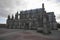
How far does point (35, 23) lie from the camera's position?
4325 centimetres

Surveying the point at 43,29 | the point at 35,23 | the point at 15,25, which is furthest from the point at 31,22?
the point at 43,29

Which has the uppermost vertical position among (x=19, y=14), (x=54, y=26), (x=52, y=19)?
(x=19, y=14)

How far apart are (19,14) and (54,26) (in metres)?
28.0

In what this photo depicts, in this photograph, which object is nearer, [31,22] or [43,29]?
[43,29]

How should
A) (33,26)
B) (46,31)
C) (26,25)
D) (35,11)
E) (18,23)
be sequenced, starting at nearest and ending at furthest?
1. (46,31)
2. (33,26)
3. (26,25)
4. (18,23)
5. (35,11)

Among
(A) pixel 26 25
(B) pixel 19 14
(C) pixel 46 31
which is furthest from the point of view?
(B) pixel 19 14

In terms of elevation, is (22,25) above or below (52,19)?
below

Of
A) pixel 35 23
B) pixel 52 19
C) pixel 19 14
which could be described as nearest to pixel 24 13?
pixel 19 14

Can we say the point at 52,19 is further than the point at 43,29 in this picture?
Yes

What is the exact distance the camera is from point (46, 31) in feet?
73.0

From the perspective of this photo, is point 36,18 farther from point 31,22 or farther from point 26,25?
point 26,25

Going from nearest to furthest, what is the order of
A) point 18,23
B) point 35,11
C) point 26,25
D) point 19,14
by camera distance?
point 26,25 → point 18,23 → point 35,11 → point 19,14

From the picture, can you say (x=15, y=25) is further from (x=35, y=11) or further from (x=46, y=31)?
(x=46, y=31)

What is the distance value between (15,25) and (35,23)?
14.4m
